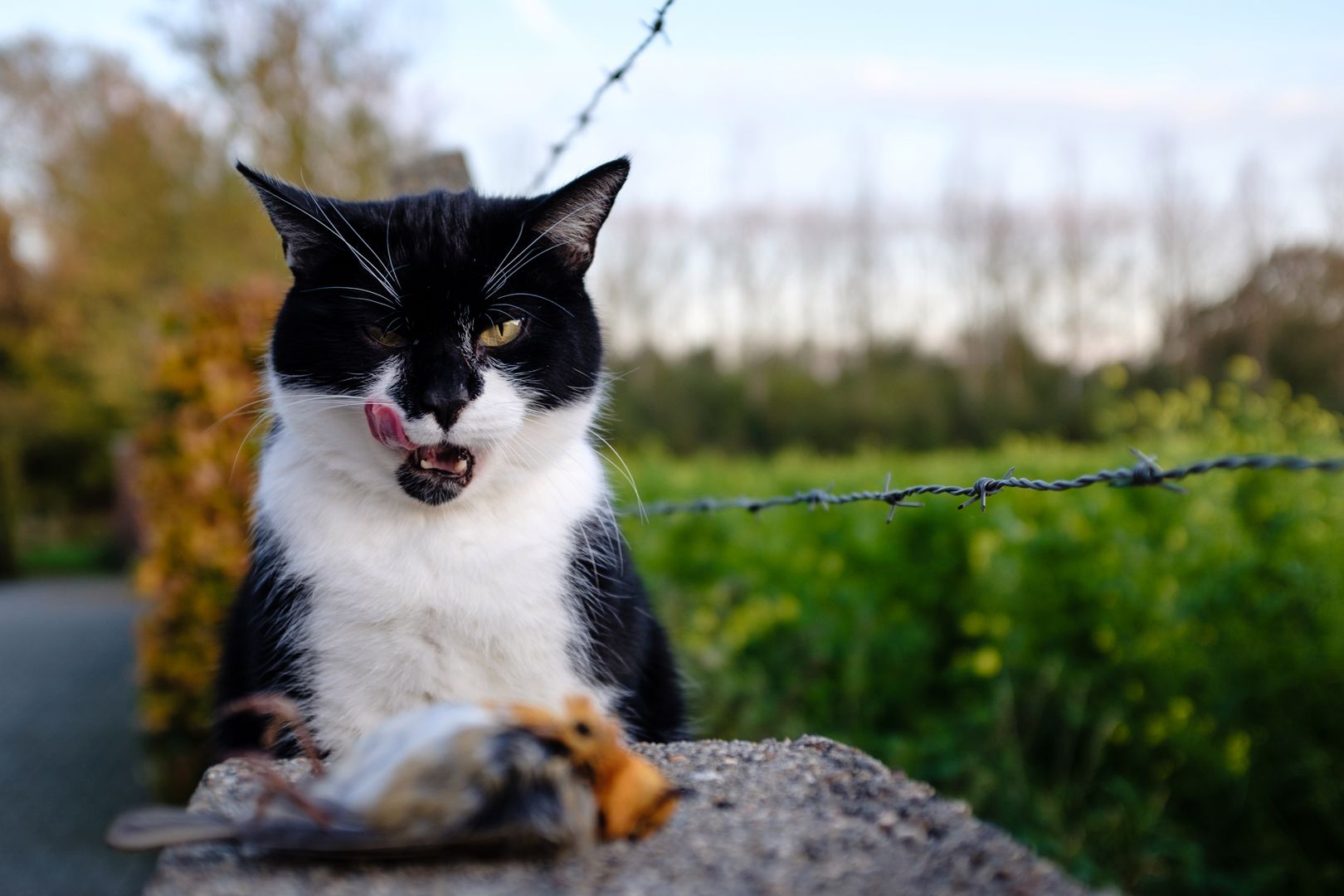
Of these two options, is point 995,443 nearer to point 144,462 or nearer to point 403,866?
point 144,462

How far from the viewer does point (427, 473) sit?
1515 mm

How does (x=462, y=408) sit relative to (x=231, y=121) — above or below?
below

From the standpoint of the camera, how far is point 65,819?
5.01 m

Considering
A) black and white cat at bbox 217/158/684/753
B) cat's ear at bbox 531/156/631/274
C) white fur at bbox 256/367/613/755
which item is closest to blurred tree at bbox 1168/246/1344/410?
cat's ear at bbox 531/156/631/274

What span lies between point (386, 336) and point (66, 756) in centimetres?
578

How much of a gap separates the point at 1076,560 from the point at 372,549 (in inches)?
127

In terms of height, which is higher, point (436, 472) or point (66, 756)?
point (436, 472)

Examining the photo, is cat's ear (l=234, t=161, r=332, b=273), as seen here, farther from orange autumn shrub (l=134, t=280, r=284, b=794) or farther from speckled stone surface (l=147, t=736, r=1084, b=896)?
orange autumn shrub (l=134, t=280, r=284, b=794)

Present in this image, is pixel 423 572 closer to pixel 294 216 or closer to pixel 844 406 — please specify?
pixel 294 216

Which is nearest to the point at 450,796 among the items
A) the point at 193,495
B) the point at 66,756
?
the point at 193,495

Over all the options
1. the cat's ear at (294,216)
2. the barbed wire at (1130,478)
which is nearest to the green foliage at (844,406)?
the cat's ear at (294,216)

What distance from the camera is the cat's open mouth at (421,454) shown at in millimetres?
1478

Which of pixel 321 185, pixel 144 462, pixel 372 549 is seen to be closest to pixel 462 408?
pixel 372 549

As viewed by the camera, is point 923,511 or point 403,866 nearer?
point 403,866
